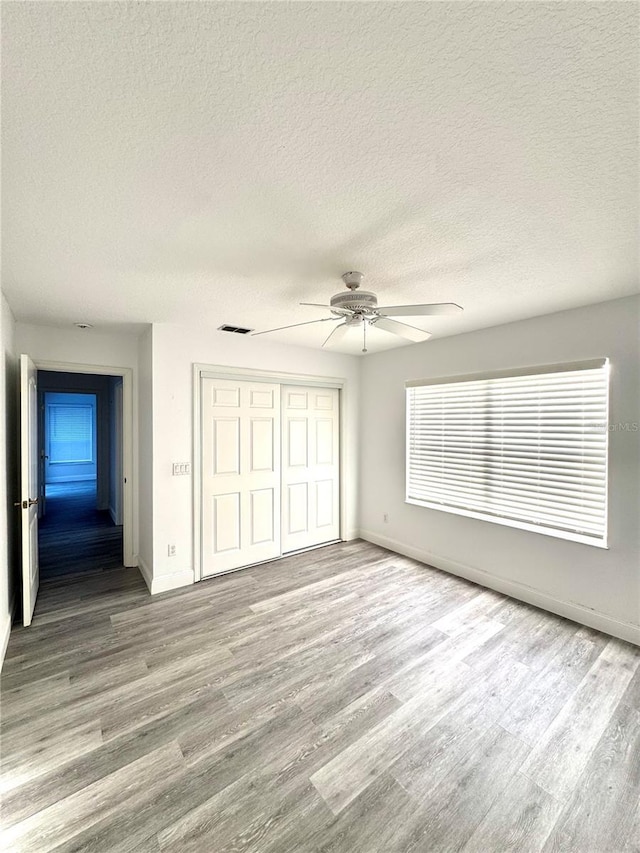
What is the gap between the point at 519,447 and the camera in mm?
3158

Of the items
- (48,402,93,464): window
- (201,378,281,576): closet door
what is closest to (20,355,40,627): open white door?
(201,378,281,576): closet door

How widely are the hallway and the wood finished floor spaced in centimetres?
90

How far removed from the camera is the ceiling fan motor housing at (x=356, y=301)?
1.97m

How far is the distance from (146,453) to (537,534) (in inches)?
144

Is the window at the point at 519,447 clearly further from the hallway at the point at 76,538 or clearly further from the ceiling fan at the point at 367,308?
the hallway at the point at 76,538

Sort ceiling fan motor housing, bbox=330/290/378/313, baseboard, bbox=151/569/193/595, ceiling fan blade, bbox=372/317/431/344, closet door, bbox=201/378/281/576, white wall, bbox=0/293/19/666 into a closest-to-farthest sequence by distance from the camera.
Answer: ceiling fan motor housing, bbox=330/290/378/313 → ceiling fan blade, bbox=372/317/431/344 → white wall, bbox=0/293/19/666 → baseboard, bbox=151/569/193/595 → closet door, bbox=201/378/281/576

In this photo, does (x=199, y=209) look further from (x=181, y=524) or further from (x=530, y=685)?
(x=530, y=685)

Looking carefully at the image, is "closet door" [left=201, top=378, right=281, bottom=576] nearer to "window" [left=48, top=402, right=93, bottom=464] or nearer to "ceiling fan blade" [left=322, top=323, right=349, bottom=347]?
"ceiling fan blade" [left=322, top=323, right=349, bottom=347]

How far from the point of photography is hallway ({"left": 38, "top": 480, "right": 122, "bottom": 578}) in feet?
12.7

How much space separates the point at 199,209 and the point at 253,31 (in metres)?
0.76

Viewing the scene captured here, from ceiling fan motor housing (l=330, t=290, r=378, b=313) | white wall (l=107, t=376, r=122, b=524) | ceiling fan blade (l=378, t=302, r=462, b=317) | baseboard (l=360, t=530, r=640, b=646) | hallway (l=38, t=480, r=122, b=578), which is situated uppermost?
ceiling fan motor housing (l=330, t=290, r=378, b=313)

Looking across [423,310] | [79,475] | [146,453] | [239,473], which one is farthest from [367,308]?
[79,475]

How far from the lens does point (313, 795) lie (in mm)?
1477

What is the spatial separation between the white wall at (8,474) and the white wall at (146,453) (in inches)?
39.2
